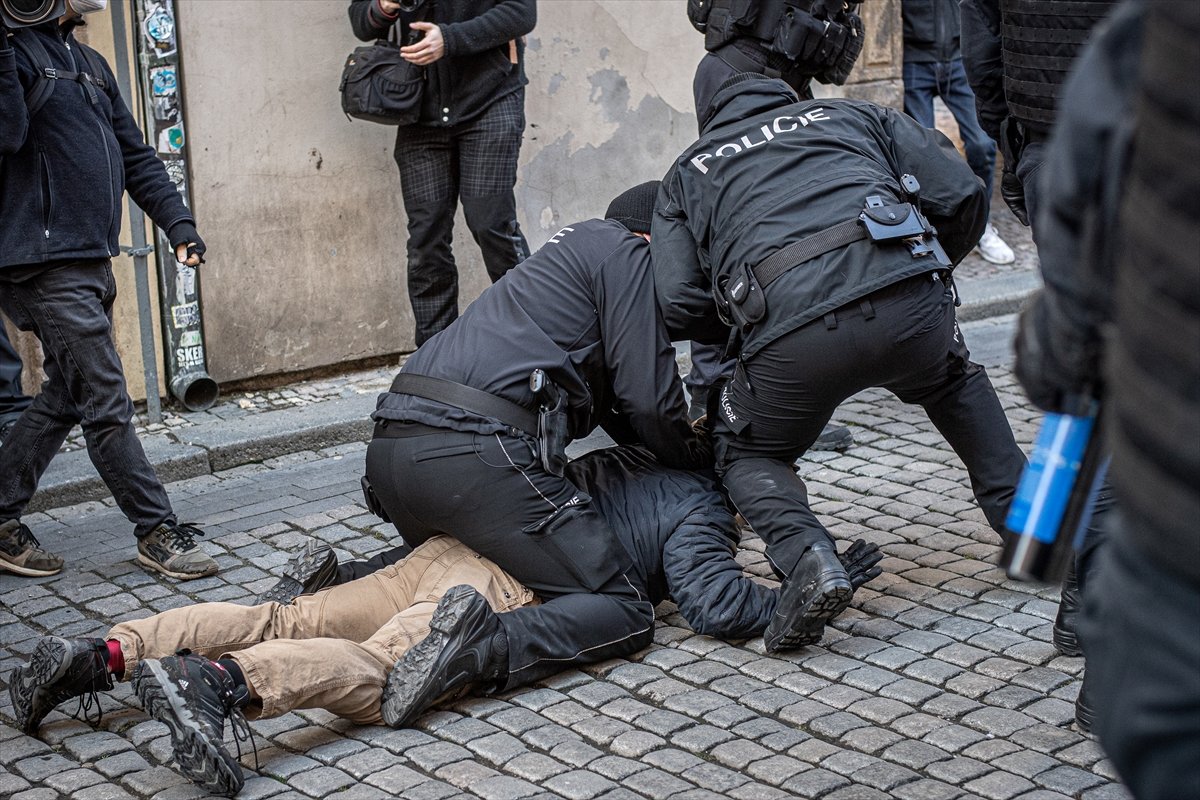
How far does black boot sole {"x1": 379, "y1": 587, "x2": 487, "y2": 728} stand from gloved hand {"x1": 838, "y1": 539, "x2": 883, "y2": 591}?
113 centimetres

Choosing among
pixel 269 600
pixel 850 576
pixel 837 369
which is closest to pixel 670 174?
pixel 837 369

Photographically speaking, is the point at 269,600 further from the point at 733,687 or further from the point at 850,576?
the point at 850,576

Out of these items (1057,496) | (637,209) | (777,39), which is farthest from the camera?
(777,39)

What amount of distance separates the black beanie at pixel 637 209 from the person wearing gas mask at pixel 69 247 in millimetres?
1420

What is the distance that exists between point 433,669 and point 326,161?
3.62 meters

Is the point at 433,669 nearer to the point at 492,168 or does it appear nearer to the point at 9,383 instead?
the point at 9,383

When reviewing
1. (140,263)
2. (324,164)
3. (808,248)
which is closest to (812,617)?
(808,248)

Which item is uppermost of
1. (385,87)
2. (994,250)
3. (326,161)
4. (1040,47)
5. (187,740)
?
(1040,47)

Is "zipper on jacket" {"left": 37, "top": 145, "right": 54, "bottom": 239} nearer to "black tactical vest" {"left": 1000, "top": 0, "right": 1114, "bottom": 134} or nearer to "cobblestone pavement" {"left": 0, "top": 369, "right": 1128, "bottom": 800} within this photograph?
"cobblestone pavement" {"left": 0, "top": 369, "right": 1128, "bottom": 800}

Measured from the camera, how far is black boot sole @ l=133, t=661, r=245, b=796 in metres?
3.15

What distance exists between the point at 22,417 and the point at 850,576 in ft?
8.62

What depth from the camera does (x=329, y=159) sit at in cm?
666

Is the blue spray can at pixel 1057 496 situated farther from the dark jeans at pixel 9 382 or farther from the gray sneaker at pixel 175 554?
the dark jeans at pixel 9 382

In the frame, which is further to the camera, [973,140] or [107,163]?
[973,140]
